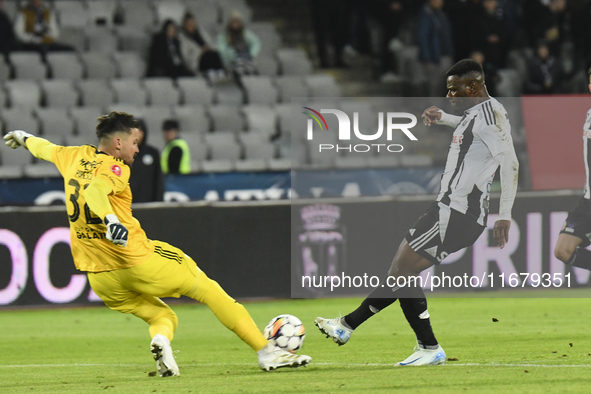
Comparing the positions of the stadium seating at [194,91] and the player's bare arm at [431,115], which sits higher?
the stadium seating at [194,91]

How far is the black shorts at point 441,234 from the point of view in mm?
6492

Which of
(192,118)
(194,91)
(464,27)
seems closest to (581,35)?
(464,27)

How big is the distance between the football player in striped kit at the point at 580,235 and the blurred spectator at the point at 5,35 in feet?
34.8

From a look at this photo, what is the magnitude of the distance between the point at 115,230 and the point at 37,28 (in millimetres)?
10518

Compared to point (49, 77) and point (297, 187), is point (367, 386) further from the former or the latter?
point (49, 77)

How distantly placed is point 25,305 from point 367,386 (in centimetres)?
583

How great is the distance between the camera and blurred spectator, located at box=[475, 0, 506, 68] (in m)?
16.3

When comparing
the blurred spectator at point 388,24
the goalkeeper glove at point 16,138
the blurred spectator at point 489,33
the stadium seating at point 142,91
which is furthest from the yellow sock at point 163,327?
the blurred spectator at point 388,24

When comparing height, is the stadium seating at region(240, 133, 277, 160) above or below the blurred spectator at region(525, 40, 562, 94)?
below

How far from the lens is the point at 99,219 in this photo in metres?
5.86

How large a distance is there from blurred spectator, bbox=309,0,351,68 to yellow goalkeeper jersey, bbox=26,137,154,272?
10889mm

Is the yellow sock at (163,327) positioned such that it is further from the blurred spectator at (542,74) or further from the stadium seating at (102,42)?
the blurred spectator at (542,74)
